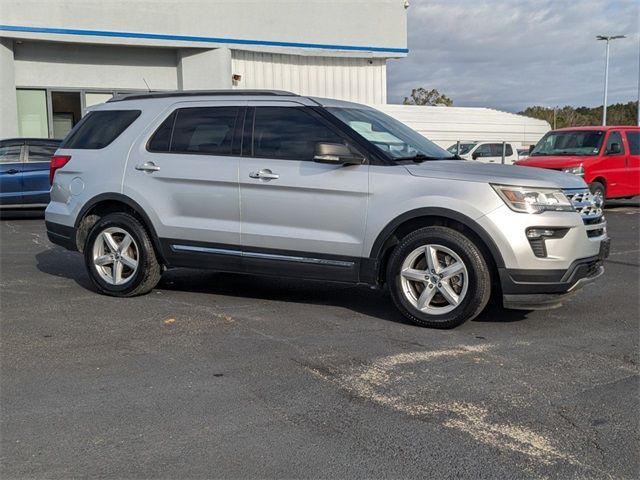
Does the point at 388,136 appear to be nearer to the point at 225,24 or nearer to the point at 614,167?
the point at 614,167

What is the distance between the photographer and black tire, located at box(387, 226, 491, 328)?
5.50 m

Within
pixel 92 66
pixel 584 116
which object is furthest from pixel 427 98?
pixel 92 66

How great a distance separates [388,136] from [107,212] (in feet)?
9.68

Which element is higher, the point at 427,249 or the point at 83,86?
the point at 83,86

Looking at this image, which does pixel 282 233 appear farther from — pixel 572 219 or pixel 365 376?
pixel 572 219

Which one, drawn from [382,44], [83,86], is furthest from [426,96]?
[83,86]

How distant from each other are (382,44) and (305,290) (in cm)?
1971

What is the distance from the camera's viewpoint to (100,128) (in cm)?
721

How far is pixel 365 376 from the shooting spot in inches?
179

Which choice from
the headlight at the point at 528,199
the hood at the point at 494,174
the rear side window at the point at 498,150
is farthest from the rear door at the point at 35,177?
the rear side window at the point at 498,150

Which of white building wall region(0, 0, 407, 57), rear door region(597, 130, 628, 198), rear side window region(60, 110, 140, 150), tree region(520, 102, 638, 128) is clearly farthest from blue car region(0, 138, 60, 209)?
tree region(520, 102, 638, 128)

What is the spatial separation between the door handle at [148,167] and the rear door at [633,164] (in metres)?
12.5

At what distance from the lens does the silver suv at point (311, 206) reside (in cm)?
550

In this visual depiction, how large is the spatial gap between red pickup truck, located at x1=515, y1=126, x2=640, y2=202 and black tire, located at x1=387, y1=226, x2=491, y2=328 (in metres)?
10.3
